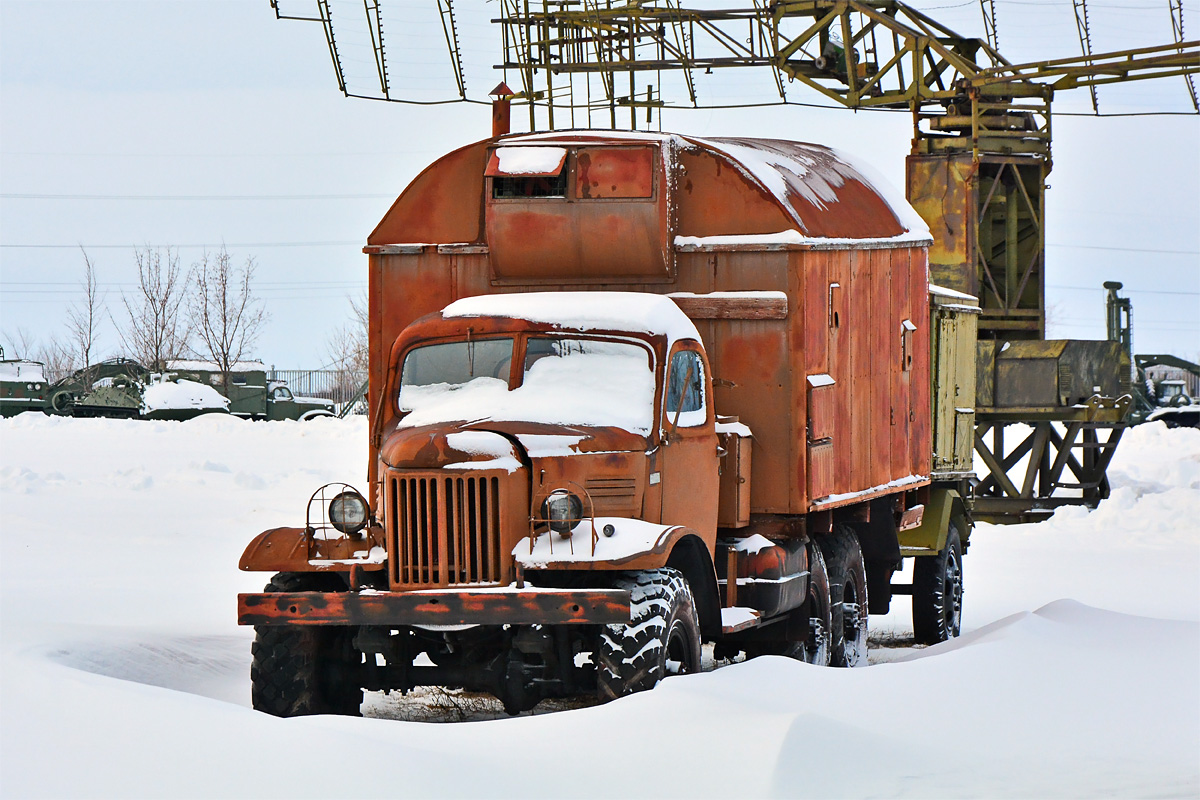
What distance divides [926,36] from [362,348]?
47030 millimetres

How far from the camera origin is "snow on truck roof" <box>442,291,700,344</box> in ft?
33.1

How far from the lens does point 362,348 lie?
70.8m

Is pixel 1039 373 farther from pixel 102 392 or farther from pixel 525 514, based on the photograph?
pixel 102 392

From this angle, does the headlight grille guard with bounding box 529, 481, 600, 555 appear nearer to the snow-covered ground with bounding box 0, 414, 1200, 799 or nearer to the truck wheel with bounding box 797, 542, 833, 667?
the snow-covered ground with bounding box 0, 414, 1200, 799

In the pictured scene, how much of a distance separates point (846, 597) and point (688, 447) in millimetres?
3663

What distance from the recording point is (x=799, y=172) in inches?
484

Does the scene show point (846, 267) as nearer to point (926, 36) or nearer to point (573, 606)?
point (573, 606)

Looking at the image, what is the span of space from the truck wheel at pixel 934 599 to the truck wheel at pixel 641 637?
6664mm

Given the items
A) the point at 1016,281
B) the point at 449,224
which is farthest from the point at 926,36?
the point at 449,224

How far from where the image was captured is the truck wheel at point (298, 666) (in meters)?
9.28

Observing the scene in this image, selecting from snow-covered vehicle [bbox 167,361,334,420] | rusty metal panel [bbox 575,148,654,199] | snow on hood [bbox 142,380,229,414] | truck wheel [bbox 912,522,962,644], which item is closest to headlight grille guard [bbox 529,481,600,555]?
rusty metal panel [bbox 575,148,654,199]

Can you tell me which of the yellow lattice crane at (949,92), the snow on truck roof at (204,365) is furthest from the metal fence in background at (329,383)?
the yellow lattice crane at (949,92)

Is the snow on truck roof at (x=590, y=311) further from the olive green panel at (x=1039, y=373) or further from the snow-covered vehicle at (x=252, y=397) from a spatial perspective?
the snow-covered vehicle at (x=252, y=397)

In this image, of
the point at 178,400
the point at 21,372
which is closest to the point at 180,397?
the point at 178,400
